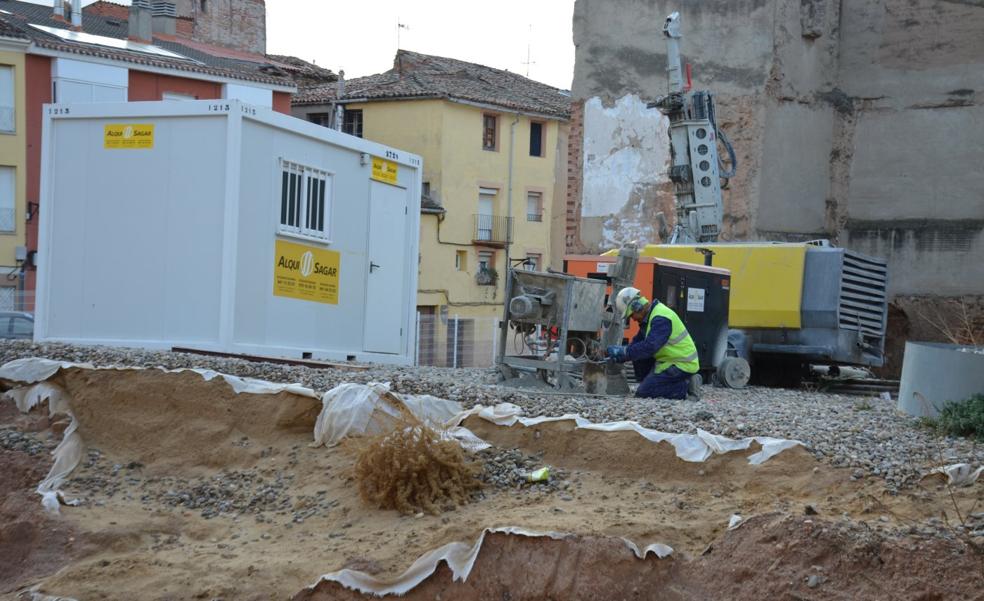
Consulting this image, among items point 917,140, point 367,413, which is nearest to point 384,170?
point 367,413

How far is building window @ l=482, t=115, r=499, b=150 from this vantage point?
167 ft

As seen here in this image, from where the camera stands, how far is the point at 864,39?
2839 centimetres

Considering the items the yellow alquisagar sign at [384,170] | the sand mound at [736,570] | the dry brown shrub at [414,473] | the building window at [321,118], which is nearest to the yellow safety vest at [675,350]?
the yellow alquisagar sign at [384,170]

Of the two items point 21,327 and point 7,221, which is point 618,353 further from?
point 7,221

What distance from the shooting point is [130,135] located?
480 inches

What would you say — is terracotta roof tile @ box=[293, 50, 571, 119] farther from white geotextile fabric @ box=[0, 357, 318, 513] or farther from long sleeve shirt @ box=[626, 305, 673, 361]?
white geotextile fabric @ box=[0, 357, 318, 513]

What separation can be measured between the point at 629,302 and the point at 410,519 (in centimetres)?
505

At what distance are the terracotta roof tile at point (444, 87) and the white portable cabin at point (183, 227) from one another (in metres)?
36.1

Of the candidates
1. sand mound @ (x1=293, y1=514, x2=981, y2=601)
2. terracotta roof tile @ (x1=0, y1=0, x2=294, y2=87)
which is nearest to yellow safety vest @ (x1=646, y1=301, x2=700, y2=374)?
sand mound @ (x1=293, y1=514, x2=981, y2=601)

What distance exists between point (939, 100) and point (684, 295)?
46.5 ft

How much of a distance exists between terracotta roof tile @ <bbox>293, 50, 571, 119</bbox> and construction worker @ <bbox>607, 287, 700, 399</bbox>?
121 ft

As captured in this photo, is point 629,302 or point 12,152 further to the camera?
point 12,152

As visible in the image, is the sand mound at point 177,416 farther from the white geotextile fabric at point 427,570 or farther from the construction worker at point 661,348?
the construction worker at point 661,348

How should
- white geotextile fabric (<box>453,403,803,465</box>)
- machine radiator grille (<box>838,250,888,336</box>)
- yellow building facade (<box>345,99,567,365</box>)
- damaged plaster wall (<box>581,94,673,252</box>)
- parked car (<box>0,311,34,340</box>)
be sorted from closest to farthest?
1. white geotextile fabric (<box>453,403,803,465</box>)
2. machine radiator grille (<box>838,250,888,336</box>)
3. parked car (<box>0,311,34,340</box>)
4. damaged plaster wall (<box>581,94,673,252</box>)
5. yellow building facade (<box>345,99,567,365</box>)
